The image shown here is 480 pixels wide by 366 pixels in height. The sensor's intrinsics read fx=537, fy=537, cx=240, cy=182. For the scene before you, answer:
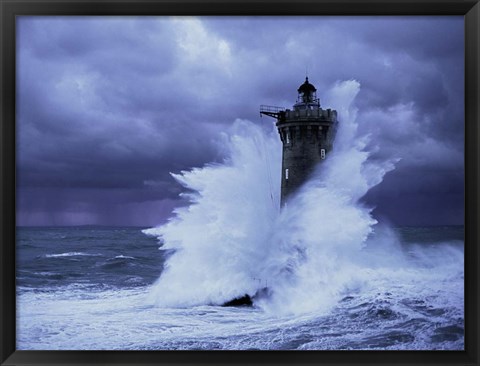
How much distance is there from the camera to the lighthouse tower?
10.5 metres

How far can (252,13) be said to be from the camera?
4.09 m

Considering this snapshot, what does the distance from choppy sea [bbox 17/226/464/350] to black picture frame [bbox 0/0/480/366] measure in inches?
14.8

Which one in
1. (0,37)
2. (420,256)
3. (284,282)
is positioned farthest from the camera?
(420,256)

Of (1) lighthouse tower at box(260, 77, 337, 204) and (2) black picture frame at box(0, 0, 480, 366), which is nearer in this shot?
(2) black picture frame at box(0, 0, 480, 366)

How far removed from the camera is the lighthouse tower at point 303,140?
10531 millimetres

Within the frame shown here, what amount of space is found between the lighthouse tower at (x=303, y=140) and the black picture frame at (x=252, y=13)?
6.14 meters

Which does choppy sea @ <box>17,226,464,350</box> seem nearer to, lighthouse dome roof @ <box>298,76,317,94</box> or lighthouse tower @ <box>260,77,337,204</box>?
lighthouse tower @ <box>260,77,337,204</box>

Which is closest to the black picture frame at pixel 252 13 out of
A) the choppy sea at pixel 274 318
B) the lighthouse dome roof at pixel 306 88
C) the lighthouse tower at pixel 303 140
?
the choppy sea at pixel 274 318

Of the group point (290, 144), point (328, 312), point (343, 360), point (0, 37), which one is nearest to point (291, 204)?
point (290, 144)

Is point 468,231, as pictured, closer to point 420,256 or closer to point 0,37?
point 0,37

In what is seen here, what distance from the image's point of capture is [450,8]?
410cm

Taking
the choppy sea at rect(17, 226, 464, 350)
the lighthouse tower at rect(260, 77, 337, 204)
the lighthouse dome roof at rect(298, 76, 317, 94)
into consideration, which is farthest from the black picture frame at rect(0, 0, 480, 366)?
the lighthouse tower at rect(260, 77, 337, 204)

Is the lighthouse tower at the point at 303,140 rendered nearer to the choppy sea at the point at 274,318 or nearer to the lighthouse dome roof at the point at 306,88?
the lighthouse dome roof at the point at 306,88

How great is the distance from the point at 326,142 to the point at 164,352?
7362 millimetres
